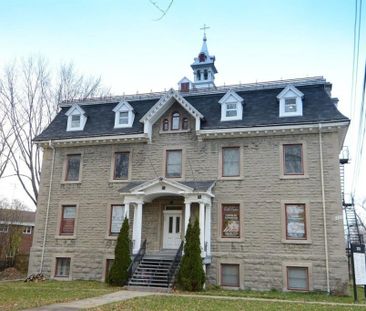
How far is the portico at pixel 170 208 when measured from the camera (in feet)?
57.1

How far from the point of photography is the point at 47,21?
7.32m

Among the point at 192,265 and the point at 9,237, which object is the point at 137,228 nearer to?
the point at 192,265

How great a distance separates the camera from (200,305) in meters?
11.7

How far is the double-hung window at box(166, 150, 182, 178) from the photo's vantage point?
19397 millimetres

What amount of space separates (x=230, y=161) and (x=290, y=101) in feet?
13.1

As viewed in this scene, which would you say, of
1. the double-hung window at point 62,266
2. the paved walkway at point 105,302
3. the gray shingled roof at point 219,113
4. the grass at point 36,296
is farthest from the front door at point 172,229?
the double-hung window at point 62,266

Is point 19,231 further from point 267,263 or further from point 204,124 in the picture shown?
point 267,263

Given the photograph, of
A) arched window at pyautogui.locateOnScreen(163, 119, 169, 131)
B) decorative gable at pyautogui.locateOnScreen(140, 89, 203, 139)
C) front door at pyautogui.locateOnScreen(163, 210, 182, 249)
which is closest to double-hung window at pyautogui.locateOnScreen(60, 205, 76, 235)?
front door at pyautogui.locateOnScreen(163, 210, 182, 249)

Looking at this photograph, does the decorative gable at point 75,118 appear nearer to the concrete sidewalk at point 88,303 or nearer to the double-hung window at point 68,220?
the double-hung window at point 68,220

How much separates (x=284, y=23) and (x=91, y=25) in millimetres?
3470

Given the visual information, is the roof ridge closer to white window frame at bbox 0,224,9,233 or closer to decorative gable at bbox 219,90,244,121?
decorative gable at bbox 219,90,244,121

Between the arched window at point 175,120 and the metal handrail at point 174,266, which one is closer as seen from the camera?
the metal handrail at point 174,266

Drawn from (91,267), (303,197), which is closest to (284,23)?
(303,197)

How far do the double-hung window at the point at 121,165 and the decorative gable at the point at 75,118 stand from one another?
10.2 feet
